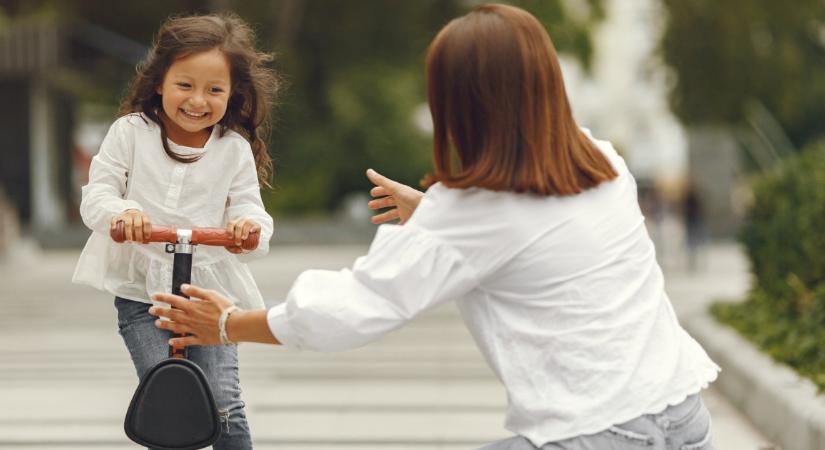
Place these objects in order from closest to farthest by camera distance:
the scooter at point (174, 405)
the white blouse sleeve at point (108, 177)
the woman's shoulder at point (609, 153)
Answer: the woman's shoulder at point (609, 153) < the scooter at point (174, 405) < the white blouse sleeve at point (108, 177)

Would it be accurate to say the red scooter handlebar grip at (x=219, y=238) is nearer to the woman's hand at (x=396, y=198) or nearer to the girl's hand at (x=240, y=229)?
the girl's hand at (x=240, y=229)

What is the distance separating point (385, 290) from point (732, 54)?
1790cm

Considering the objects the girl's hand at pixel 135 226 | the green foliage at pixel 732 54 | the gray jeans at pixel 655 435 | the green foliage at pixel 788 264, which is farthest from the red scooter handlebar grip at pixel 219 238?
the green foliage at pixel 732 54

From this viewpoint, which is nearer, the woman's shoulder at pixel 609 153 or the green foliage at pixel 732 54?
the woman's shoulder at pixel 609 153

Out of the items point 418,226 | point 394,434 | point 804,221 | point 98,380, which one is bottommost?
point 98,380

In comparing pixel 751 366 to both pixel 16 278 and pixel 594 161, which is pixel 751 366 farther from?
pixel 16 278

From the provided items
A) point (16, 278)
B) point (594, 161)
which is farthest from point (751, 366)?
point (16, 278)

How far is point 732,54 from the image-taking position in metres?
19.4

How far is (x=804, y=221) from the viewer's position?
843cm

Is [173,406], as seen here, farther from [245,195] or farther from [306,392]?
[306,392]

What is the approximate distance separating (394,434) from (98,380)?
9.61 feet

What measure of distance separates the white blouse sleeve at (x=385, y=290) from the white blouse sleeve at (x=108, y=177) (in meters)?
0.91

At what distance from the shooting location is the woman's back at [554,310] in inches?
95.4

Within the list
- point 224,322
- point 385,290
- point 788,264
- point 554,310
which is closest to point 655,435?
point 554,310
